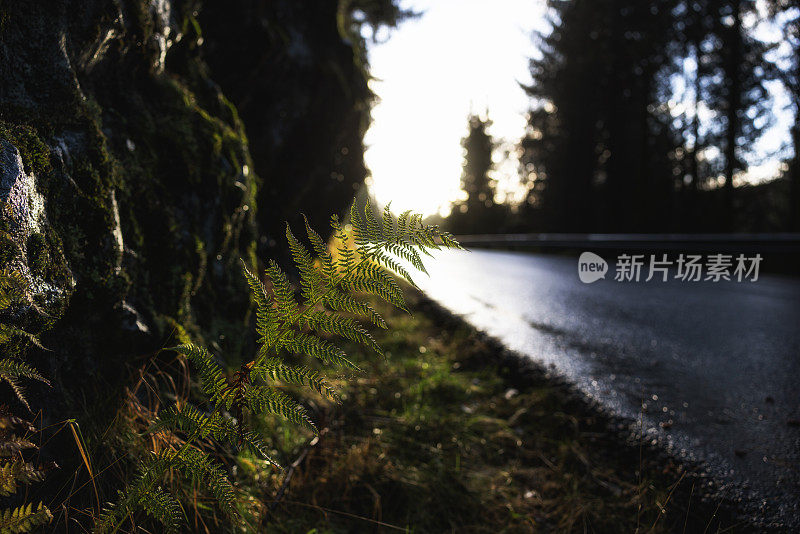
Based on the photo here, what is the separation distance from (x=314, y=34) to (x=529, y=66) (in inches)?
969

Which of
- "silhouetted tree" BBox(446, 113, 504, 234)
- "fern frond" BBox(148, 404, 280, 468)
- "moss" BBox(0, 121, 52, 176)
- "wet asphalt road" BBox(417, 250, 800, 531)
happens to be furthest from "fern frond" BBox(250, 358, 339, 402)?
"silhouetted tree" BBox(446, 113, 504, 234)

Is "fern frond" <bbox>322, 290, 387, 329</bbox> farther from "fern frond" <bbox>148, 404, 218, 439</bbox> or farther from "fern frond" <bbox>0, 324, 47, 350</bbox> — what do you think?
"fern frond" <bbox>0, 324, 47, 350</bbox>

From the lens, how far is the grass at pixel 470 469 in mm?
1677

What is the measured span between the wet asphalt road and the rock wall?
90.8 inches

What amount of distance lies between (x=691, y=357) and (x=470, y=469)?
7.14 feet

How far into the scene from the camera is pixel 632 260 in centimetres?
917

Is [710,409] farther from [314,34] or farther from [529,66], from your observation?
[529,66]

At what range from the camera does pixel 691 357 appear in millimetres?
3252

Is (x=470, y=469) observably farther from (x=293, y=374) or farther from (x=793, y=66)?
(x=793, y=66)

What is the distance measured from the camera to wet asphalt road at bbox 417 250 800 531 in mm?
1897

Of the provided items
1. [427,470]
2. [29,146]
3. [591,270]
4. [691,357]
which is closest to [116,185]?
[29,146]

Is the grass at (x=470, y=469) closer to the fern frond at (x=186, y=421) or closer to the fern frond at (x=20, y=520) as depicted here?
the fern frond at (x=186, y=421)

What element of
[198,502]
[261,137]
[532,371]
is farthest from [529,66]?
[198,502]

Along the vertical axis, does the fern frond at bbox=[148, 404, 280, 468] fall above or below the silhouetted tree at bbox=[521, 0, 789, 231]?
below
